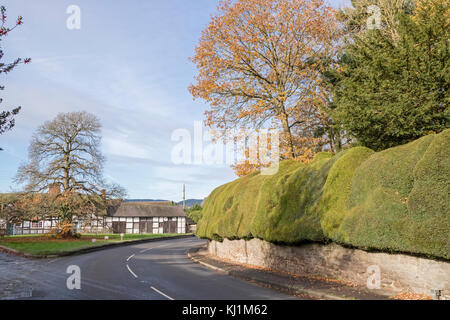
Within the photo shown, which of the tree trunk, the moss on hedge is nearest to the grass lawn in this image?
the tree trunk

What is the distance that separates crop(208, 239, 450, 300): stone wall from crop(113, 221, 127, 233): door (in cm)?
5135

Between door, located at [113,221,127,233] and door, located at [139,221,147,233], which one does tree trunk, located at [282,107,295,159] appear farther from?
door, located at [139,221,147,233]

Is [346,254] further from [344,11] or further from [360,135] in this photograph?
[344,11]

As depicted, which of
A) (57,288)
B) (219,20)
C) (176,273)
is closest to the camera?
(57,288)

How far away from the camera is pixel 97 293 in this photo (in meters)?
10.8

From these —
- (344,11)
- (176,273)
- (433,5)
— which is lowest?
(176,273)

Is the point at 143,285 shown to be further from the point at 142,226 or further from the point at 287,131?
the point at 142,226

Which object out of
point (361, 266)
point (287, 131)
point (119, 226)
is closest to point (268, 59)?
point (287, 131)

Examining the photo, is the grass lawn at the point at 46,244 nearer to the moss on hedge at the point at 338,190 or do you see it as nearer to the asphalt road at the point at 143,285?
the asphalt road at the point at 143,285

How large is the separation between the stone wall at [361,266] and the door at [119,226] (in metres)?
51.3

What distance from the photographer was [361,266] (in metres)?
11.1

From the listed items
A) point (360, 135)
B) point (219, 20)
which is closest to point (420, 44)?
point (360, 135)

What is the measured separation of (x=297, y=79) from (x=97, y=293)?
708 inches
